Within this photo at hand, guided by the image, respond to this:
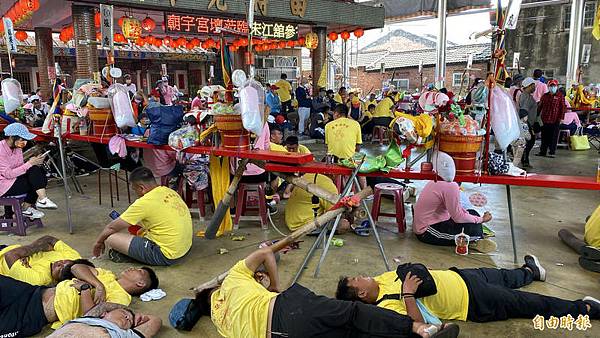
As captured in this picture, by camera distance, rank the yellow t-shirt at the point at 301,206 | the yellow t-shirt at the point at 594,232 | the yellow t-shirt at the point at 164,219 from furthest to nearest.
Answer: the yellow t-shirt at the point at 301,206 < the yellow t-shirt at the point at 594,232 < the yellow t-shirt at the point at 164,219

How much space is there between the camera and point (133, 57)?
18.7m

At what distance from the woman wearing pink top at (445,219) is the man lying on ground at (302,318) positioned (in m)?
2.02

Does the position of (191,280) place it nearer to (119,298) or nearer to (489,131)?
(119,298)

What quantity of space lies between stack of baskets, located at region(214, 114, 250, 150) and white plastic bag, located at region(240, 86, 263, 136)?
0.20 metres

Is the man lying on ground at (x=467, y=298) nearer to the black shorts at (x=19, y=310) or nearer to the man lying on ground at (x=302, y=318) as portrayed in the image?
the man lying on ground at (x=302, y=318)

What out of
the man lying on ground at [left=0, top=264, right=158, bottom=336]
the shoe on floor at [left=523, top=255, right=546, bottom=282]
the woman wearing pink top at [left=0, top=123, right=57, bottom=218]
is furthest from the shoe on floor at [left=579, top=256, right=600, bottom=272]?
the woman wearing pink top at [left=0, top=123, right=57, bottom=218]

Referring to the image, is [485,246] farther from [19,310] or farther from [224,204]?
[19,310]

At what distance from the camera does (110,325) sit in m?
2.51

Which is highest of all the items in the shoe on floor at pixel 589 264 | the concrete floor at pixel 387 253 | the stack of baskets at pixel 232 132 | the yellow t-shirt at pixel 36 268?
the stack of baskets at pixel 232 132

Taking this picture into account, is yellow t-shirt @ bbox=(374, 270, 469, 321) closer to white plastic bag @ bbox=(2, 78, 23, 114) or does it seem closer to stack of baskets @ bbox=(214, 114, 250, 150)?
stack of baskets @ bbox=(214, 114, 250, 150)

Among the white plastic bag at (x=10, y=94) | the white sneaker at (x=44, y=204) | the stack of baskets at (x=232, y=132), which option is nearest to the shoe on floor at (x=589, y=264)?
the stack of baskets at (x=232, y=132)

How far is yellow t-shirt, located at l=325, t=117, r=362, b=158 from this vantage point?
5.85 meters

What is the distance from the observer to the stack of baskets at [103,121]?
5559 millimetres

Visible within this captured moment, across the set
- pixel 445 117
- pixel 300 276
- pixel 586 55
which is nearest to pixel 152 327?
pixel 300 276
